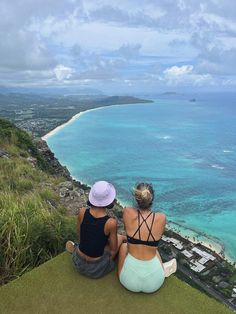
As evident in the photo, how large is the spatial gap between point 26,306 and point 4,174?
5993mm

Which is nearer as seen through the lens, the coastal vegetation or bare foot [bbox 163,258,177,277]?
→ bare foot [bbox 163,258,177,277]

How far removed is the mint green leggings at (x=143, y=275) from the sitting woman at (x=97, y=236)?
29 cm

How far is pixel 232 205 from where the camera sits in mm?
30828

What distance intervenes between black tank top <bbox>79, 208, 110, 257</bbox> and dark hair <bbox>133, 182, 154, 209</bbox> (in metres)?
0.42

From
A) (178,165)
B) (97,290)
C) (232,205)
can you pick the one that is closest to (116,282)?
(97,290)

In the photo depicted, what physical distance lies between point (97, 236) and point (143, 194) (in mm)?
653

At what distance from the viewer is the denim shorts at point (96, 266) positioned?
3525 millimetres

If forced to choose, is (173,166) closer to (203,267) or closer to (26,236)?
(203,267)

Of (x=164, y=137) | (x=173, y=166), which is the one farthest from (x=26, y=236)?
(x=164, y=137)

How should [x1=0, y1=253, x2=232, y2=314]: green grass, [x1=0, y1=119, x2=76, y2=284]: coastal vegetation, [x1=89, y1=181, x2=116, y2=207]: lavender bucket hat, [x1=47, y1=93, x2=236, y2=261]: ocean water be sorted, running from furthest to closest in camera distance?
[x1=47, y1=93, x2=236, y2=261]: ocean water < [x1=0, y1=119, x2=76, y2=284]: coastal vegetation < [x1=89, y1=181, x2=116, y2=207]: lavender bucket hat < [x1=0, y1=253, x2=232, y2=314]: green grass

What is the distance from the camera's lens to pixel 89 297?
10.8ft

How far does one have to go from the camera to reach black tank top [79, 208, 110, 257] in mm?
3459

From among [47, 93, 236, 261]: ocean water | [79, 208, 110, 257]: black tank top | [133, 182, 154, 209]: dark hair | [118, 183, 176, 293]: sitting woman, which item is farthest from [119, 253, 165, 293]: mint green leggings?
[47, 93, 236, 261]: ocean water

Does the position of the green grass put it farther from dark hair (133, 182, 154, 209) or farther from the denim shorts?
dark hair (133, 182, 154, 209)
